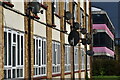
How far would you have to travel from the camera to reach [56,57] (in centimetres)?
2205

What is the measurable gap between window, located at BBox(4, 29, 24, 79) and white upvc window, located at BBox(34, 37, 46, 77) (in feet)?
7.62

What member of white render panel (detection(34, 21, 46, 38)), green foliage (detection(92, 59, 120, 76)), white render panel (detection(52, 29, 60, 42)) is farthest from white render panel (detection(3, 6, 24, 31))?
green foliage (detection(92, 59, 120, 76))

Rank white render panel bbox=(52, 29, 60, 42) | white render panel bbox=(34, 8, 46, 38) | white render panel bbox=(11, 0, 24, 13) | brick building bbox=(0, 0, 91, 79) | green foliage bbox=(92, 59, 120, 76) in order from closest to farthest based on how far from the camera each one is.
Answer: brick building bbox=(0, 0, 91, 79), white render panel bbox=(11, 0, 24, 13), white render panel bbox=(34, 8, 46, 38), white render panel bbox=(52, 29, 60, 42), green foliage bbox=(92, 59, 120, 76)

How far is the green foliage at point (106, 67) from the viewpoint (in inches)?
1955

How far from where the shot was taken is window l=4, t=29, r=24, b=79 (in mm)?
12625

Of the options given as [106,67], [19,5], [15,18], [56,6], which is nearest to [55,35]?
[56,6]

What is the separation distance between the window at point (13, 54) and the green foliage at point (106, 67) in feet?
117

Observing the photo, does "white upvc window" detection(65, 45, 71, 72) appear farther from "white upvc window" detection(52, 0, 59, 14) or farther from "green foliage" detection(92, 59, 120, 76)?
"green foliage" detection(92, 59, 120, 76)

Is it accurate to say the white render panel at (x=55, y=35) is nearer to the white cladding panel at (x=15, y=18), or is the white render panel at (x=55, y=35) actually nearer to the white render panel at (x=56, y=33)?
the white render panel at (x=56, y=33)

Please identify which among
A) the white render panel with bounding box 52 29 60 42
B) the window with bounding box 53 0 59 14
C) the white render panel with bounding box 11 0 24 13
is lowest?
the white render panel with bounding box 52 29 60 42

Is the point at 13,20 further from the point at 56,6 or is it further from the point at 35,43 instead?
the point at 56,6

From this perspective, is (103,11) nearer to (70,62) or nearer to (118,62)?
(118,62)

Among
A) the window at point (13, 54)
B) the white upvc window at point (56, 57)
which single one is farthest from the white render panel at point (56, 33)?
the window at point (13, 54)

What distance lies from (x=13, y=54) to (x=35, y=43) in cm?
347
